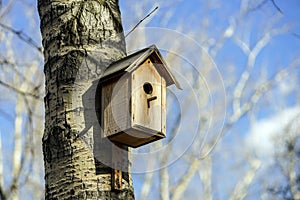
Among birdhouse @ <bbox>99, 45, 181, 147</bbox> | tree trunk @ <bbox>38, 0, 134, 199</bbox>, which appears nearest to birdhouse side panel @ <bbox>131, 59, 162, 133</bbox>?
birdhouse @ <bbox>99, 45, 181, 147</bbox>

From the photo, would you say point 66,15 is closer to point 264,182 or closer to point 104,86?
point 104,86

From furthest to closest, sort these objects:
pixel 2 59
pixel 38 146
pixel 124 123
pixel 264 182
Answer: pixel 264 182 < pixel 38 146 < pixel 2 59 < pixel 124 123

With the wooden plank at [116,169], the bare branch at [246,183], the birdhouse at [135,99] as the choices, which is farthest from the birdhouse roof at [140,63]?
the bare branch at [246,183]

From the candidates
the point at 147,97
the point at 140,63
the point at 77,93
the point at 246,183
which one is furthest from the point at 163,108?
the point at 246,183

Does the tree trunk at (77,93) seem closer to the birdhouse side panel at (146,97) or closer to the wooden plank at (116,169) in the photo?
the wooden plank at (116,169)

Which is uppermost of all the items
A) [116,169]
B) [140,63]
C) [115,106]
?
[140,63]

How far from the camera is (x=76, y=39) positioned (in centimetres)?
237

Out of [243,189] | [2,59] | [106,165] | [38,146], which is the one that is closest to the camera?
[106,165]

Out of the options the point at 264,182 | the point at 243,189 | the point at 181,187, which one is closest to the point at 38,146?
the point at 181,187

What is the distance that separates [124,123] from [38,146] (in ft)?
25.5

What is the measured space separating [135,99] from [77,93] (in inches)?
10.3

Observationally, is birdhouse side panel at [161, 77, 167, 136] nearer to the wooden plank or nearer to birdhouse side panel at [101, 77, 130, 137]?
birdhouse side panel at [101, 77, 130, 137]

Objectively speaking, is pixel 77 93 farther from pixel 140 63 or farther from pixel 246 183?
pixel 246 183

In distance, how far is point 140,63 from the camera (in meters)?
2.50
